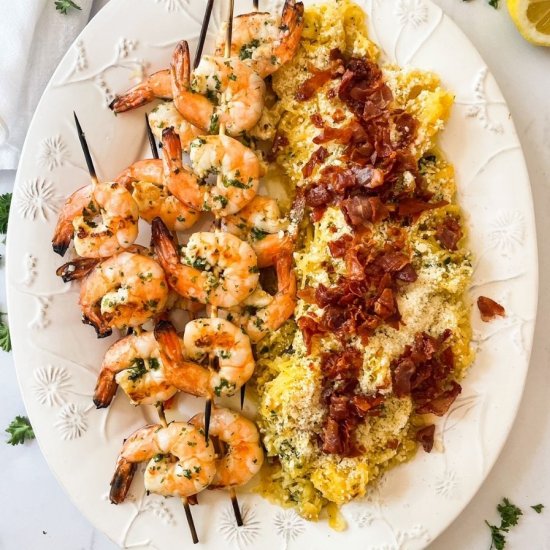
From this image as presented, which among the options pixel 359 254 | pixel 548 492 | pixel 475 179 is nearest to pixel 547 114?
pixel 475 179

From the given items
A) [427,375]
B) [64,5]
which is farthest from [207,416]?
[64,5]

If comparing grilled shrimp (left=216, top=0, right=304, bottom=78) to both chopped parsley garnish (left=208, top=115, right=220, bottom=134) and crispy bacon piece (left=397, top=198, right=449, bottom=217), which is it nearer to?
chopped parsley garnish (left=208, top=115, right=220, bottom=134)

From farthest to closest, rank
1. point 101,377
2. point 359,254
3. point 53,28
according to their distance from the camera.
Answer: point 53,28
point 101,377
point 359,254

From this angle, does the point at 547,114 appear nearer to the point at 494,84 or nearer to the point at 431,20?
the point at 494,84

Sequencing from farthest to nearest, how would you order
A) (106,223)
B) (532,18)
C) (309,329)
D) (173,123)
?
(532,18) < (173,123) < (309,329) < (106,223)

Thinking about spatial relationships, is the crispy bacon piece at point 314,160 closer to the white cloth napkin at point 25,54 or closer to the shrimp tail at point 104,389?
the shrimp tail at point 104,389

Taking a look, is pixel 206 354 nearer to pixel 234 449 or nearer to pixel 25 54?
pixel 234 449

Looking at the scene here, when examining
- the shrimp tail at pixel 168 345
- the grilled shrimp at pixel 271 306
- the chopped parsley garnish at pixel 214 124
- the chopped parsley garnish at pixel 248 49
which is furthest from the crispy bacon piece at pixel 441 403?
the chopped parsley garnish at pixel 248 49
